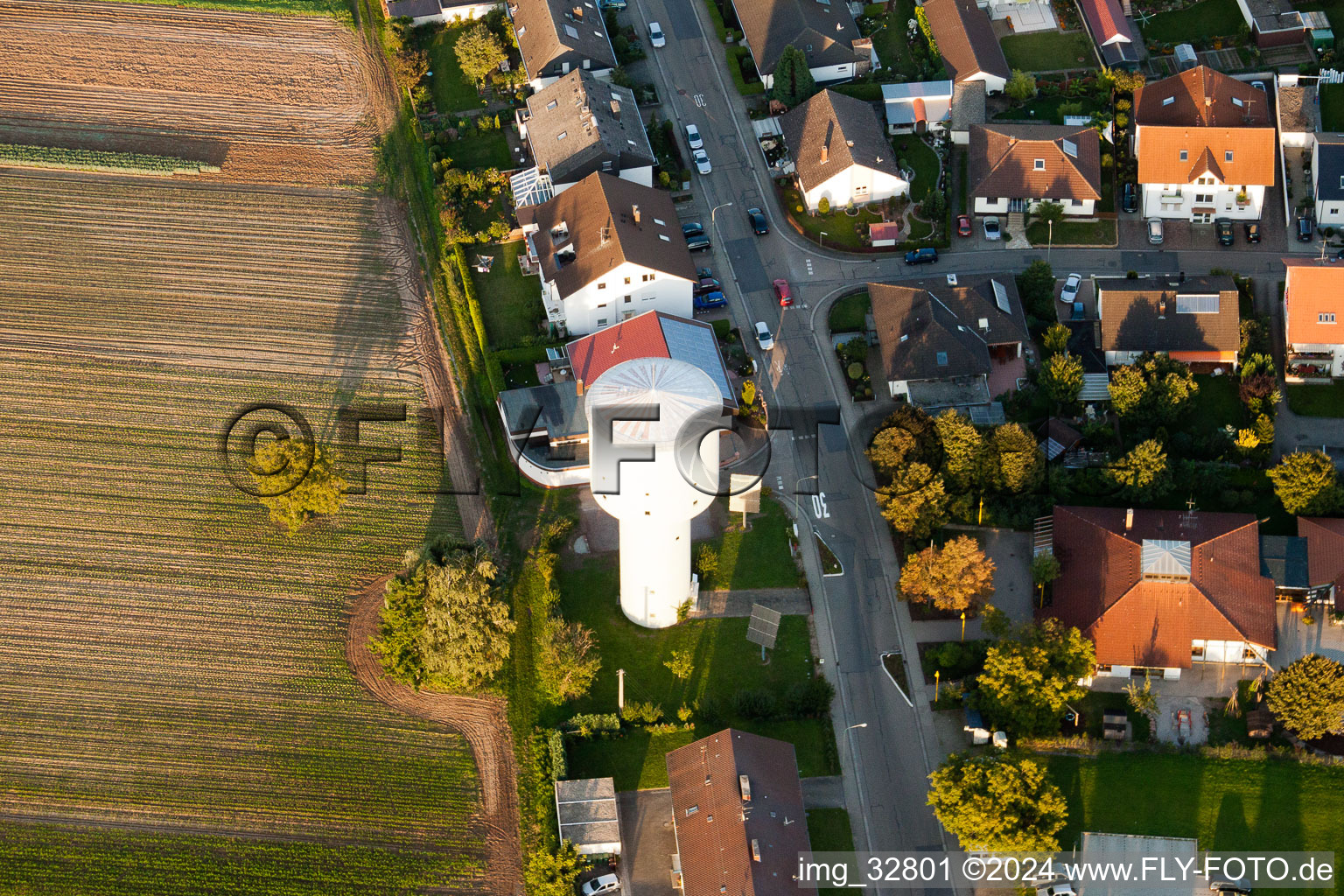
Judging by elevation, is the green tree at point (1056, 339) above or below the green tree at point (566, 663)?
above

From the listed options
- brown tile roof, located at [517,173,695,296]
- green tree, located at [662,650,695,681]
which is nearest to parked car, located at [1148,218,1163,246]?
brown tile roof, located at [517,173,695,296]

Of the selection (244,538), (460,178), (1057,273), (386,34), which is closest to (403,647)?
(244,538)

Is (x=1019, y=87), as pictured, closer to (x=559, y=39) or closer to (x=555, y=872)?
(x=559, y=39)

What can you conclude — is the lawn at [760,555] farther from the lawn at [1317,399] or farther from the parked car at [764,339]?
the lawn at [1317,399]

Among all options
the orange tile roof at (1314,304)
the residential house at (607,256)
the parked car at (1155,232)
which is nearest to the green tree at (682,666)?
the residential house at (607,256)

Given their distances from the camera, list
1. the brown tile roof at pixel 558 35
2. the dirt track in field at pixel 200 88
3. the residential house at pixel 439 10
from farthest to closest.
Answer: the residential house at pixel 439 10, the dirt track in field at pixel 200 88, the brown tile roof at pixel 558 35

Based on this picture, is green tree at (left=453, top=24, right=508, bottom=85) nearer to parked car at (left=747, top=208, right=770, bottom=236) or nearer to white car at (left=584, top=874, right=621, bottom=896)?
parked car at (left=747, top=208, right=770, bottom=236)

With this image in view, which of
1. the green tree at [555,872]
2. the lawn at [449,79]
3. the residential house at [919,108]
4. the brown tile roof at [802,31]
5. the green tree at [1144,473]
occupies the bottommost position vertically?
the green tree at [555,872]
